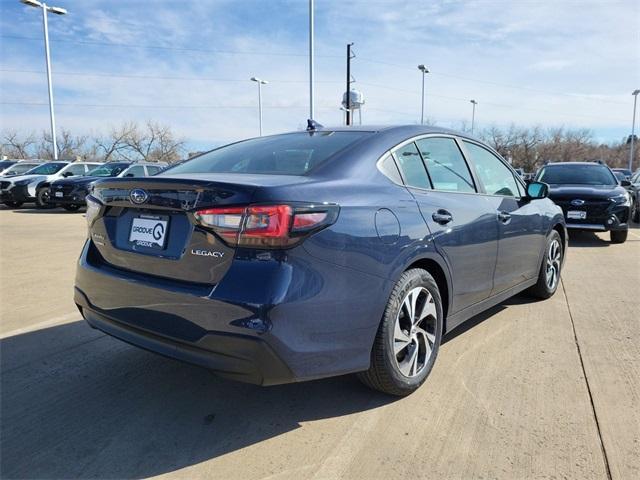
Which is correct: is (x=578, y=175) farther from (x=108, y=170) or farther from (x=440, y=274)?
(x=108, y=170)

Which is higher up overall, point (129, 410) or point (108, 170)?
point (108, 170)

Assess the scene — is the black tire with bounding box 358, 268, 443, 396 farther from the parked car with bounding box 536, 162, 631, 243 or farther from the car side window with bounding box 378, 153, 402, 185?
the parked car with bounding box 536, 162, 631, 243

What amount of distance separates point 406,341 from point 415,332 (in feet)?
0.37

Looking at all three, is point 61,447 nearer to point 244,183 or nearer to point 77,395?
point 77,395

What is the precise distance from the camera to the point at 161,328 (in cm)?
251

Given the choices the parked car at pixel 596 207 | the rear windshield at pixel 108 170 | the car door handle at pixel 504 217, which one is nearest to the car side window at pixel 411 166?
the car door handle at pixel 504 217

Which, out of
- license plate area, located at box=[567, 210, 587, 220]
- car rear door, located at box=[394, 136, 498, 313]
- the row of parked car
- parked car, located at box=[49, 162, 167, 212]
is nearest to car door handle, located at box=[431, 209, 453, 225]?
car rear door, located at box=[394, 136, 498, 313]

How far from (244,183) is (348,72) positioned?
88.2ft

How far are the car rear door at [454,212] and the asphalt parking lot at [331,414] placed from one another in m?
0.59

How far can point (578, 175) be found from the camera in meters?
10.4

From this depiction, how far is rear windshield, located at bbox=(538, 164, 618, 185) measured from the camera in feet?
33.4

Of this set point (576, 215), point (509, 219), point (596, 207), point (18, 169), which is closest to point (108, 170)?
point (18, 169)

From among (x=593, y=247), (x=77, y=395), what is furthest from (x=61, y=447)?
(x=593, y=247)

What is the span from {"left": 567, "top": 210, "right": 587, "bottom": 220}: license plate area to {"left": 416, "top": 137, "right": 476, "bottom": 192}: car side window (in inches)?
243
